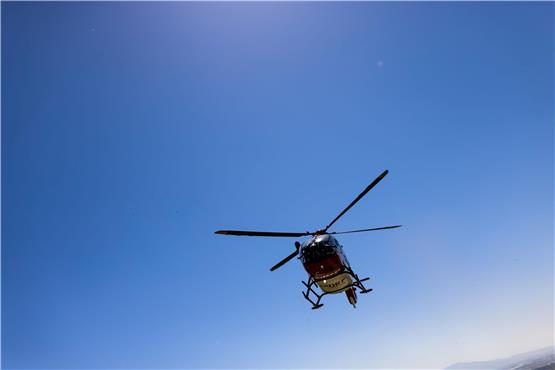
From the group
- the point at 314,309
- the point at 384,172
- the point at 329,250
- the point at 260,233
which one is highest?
the point at 384,172

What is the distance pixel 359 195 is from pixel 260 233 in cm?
527

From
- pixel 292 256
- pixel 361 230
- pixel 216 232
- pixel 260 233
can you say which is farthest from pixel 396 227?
pixel 216 232

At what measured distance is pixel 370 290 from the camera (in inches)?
583

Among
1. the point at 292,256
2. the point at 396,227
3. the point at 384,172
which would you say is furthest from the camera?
the point at 292,256

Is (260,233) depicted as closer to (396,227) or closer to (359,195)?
(359,195)

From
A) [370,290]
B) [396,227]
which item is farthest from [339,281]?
[396,227]

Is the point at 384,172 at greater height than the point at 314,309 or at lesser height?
greater

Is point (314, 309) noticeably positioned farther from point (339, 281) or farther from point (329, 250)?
point (329, 250)

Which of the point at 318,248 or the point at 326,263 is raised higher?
the point at 318,248

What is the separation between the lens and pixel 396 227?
51.1 feet

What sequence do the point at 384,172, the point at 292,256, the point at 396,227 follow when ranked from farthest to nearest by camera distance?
the point at 292,256 < the point at 396,227 < the point at 384,172

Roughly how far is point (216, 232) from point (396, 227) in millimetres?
9304

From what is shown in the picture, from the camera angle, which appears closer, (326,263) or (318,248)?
(326,263)

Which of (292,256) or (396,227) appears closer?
(396,227)
